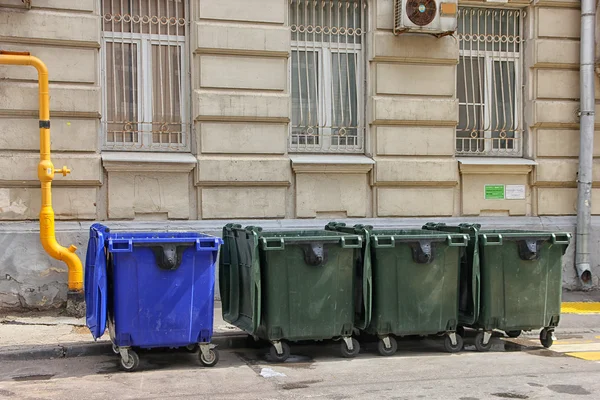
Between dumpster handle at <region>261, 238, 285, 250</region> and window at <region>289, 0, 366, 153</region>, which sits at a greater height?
window at <region>289, 0, 366, 153</region>

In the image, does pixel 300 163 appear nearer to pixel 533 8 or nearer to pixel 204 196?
pixel 204 196

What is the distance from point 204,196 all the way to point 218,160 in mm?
504

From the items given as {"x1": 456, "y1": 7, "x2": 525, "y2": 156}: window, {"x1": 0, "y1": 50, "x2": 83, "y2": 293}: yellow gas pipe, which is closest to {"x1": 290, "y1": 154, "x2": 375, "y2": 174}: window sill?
{"x1": 456, "y1": 7, "x2": 525, "y2": 156}: window

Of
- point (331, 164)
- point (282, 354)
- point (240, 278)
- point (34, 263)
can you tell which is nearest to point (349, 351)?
point (282, 354)

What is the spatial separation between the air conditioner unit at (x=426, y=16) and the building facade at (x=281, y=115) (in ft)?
0.76

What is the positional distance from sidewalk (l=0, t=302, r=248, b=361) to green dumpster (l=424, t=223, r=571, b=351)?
253cm

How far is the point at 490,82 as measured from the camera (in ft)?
38.8

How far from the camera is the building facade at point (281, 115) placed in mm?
9680

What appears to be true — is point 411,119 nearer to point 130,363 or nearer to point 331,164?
point 331,164

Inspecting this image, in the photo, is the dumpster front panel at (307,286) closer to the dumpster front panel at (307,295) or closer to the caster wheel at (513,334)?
the dumpster front panel at (307,295)

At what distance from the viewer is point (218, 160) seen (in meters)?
10.3

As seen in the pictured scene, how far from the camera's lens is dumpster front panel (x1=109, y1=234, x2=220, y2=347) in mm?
7059

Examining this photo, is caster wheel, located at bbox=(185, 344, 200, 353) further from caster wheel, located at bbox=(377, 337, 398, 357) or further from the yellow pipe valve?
the yellow pipe valve

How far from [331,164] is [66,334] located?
13.7 feet
